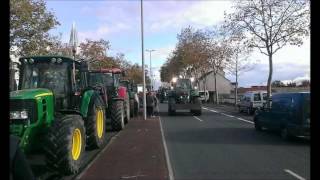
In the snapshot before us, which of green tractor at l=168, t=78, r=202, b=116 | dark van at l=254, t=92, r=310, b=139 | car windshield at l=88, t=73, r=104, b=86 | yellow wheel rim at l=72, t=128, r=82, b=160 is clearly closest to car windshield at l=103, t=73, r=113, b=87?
car windshield at l=88, t=73, r=104, b=86

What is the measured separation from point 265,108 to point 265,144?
4858mm

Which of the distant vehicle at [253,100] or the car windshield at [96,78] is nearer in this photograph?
the car windshield at [96,78]

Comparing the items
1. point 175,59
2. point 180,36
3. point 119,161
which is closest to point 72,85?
point 119,161

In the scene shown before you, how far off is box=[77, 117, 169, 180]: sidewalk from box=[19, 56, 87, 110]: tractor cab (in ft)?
6.08

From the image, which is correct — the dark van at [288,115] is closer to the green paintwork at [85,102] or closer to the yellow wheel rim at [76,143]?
the green paintwork at [85,102]

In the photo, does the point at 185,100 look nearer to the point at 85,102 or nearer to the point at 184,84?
the point at 184,84

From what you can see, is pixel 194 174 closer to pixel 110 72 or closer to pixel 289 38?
pixel 110 72

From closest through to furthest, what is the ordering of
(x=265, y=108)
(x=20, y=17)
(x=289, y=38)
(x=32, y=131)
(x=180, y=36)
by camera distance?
(x=32, y=131) → (x=265, y=108) → (x=20, y=17) → (x=289, y=38) → (x=180, y=36)

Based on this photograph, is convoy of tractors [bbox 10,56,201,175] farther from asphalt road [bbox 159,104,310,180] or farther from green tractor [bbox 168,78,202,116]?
green tractor [bbox 168,78,202,116]

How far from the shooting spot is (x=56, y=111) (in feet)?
42.6

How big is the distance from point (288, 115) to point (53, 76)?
889 cm

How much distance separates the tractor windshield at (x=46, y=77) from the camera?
45.8 feet

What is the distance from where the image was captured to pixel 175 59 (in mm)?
80750

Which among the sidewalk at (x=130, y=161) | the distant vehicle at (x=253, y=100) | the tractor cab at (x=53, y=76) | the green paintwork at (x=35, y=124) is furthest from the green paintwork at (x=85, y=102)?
the distant vehicle at (x=253, y=100)
